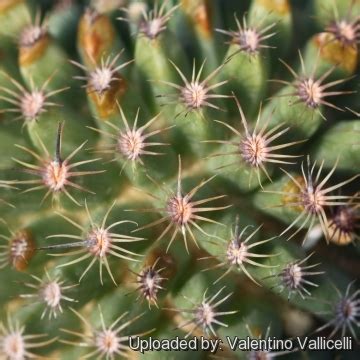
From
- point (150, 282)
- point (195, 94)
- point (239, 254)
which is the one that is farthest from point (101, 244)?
point (195, 94)

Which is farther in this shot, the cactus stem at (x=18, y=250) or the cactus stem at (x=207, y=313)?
the cactus stem at (x=18, y=250)

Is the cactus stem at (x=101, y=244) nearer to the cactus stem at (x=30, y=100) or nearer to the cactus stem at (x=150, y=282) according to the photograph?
the cactus stem at (x=150, y=282)

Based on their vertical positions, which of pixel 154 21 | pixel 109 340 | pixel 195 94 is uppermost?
pixel 154 21

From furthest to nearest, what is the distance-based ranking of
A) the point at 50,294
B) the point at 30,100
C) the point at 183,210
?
1. the point at 30,100
2. the point at 50,294
3. the point at 183,210

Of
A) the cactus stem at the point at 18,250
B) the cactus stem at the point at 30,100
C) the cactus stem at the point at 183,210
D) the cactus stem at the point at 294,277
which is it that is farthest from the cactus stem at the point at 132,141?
the cactus stem at the point at 294,277

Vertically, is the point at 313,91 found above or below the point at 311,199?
above

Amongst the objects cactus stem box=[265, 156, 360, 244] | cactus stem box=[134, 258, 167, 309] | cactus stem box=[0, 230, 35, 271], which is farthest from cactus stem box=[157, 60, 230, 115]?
cactus stem box=[0, 230, 35, 271]

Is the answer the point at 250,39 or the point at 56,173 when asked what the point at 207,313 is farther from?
the point at 250,39

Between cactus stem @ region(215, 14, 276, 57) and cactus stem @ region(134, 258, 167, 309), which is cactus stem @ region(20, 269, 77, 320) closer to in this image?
cactus stem @ region(134, 258, 167, 309)

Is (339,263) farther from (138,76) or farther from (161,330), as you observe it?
(138,76)
